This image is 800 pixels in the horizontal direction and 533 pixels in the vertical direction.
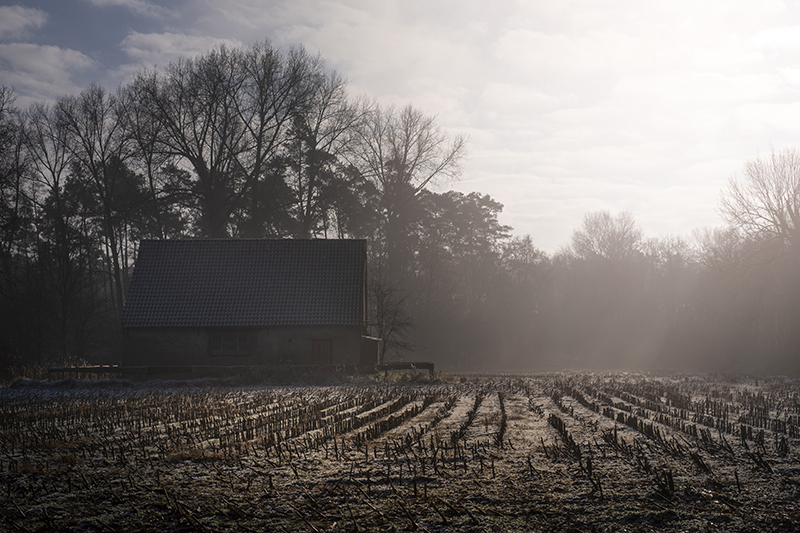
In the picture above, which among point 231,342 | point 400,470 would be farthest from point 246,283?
point 400,470

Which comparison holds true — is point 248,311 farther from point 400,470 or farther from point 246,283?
point 400,470

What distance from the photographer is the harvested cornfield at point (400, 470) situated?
521cm

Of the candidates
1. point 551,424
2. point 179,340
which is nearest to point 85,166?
point 179,340

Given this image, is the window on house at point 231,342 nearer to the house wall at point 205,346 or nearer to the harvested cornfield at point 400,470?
the house wall at point 205,346

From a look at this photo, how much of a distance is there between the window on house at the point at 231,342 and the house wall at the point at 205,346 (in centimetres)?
16

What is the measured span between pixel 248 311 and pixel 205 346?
233cm

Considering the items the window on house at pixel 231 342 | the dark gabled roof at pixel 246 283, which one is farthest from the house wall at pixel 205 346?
the dark gabled roof at pixel 246 283

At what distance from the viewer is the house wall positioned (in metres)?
26.7

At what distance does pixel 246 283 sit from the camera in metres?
28.9

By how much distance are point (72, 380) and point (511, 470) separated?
1879 centimetres

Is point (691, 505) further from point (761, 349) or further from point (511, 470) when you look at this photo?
point (761, 349)

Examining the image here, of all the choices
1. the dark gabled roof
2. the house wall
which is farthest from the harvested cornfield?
the dark gabled roof

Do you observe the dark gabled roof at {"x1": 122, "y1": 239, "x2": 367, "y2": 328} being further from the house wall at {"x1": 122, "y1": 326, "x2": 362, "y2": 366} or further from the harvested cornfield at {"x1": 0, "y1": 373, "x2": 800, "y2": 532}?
the harvested cornfield at {"x1": 0, "y1": 373, "x2": 800, "y2": 532}

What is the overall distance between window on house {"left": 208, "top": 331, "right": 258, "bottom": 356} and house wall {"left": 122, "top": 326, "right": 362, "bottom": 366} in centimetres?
16
